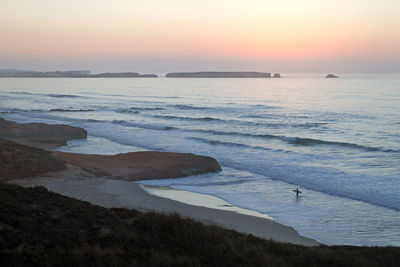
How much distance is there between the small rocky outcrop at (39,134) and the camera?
2853 centimetres

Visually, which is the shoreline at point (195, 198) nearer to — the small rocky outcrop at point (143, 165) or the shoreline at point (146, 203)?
the shoreline at point (146, 203)

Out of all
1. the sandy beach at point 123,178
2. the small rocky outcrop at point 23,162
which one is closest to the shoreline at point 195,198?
the sandy beach at point 123,178

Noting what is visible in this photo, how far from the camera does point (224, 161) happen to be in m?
24.3

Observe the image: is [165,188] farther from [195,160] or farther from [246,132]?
[246,132]

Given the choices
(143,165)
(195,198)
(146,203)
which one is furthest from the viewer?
(143,165)

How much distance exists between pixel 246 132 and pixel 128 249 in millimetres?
30045

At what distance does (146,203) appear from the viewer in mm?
14695

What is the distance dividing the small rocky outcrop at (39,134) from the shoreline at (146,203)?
1109cm

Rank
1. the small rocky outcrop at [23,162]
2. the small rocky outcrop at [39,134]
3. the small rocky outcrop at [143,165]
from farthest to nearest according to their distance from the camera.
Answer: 1. the small rocky outcrop at [39,134]
2. the small rocky outcrop at [143,165]
3. the small rocky outcrop at [23,162]

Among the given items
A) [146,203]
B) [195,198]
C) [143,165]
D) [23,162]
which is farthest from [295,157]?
[23,162]

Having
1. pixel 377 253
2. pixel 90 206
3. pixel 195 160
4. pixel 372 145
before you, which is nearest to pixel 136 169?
pixel 195 160

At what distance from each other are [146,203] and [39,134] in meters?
17.9

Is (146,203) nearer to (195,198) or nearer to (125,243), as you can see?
(195,198)

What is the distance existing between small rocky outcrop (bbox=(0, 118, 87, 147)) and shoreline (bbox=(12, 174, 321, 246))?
11.1 m
